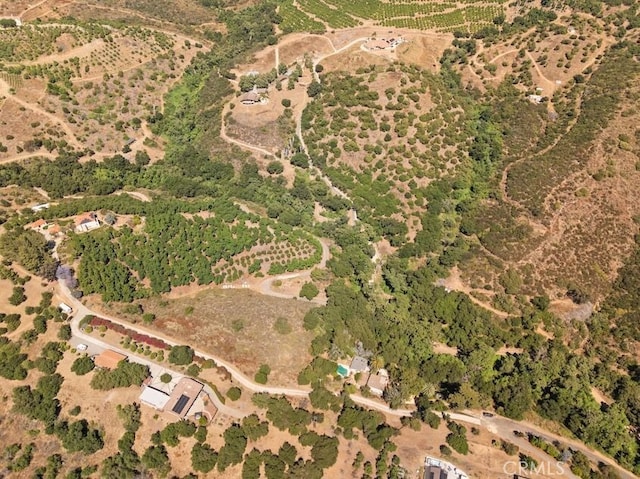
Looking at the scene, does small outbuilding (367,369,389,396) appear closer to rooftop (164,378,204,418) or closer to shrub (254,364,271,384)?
shrub (254,364,271,384)

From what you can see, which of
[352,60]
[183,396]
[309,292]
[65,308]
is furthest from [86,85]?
[183,396]

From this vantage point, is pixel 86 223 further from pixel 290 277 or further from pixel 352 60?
pixel 352 60

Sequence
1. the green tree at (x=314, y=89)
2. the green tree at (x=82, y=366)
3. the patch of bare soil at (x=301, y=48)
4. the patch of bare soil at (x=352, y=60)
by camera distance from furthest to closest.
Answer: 1. the patch of bare soil at (x=301, y=48)
2. the patch of bare soil at (x=352, y=60)
3. the green tree at (x=314, y=89)
4. the green tree at (x=82, y=366)

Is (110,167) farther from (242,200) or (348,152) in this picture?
(348,152)

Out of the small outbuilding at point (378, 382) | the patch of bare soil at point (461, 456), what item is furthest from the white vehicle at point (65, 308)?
the patch of bare soil at point (461, 456)

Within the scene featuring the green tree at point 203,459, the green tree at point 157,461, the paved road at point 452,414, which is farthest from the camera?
the paved road at point 452,414

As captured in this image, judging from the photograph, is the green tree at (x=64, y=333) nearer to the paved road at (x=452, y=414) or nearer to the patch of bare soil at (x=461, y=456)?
the paved road at (x=452, y=414)

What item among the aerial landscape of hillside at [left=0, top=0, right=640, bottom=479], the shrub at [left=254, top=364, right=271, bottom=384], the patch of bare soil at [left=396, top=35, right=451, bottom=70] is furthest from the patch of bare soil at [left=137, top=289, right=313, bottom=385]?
the patch of bare soil at [left=396, top=35, right=451, bottom=70]
